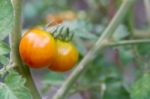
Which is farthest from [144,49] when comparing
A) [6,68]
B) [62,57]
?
[6,68]

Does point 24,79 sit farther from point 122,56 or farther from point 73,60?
point 122,56

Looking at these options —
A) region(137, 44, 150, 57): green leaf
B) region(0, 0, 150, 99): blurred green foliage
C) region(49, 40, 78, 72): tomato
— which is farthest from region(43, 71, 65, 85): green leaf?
region(49, 40, 78, 72): tomato

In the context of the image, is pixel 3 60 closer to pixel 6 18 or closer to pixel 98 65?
pixel 6 18

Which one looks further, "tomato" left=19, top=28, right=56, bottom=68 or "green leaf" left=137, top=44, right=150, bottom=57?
"green leaf" left=137, top=44, right=150, bottom=57

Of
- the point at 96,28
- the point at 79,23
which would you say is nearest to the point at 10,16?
the point at 79,23

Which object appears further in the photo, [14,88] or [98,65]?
[98,65]

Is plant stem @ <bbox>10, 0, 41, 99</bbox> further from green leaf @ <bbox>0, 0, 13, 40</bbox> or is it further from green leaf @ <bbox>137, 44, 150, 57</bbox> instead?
green leaf @ <bbox>137, 44, 150, 57</bbox>

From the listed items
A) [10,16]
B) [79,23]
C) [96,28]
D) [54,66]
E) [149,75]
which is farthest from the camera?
[96,28]
